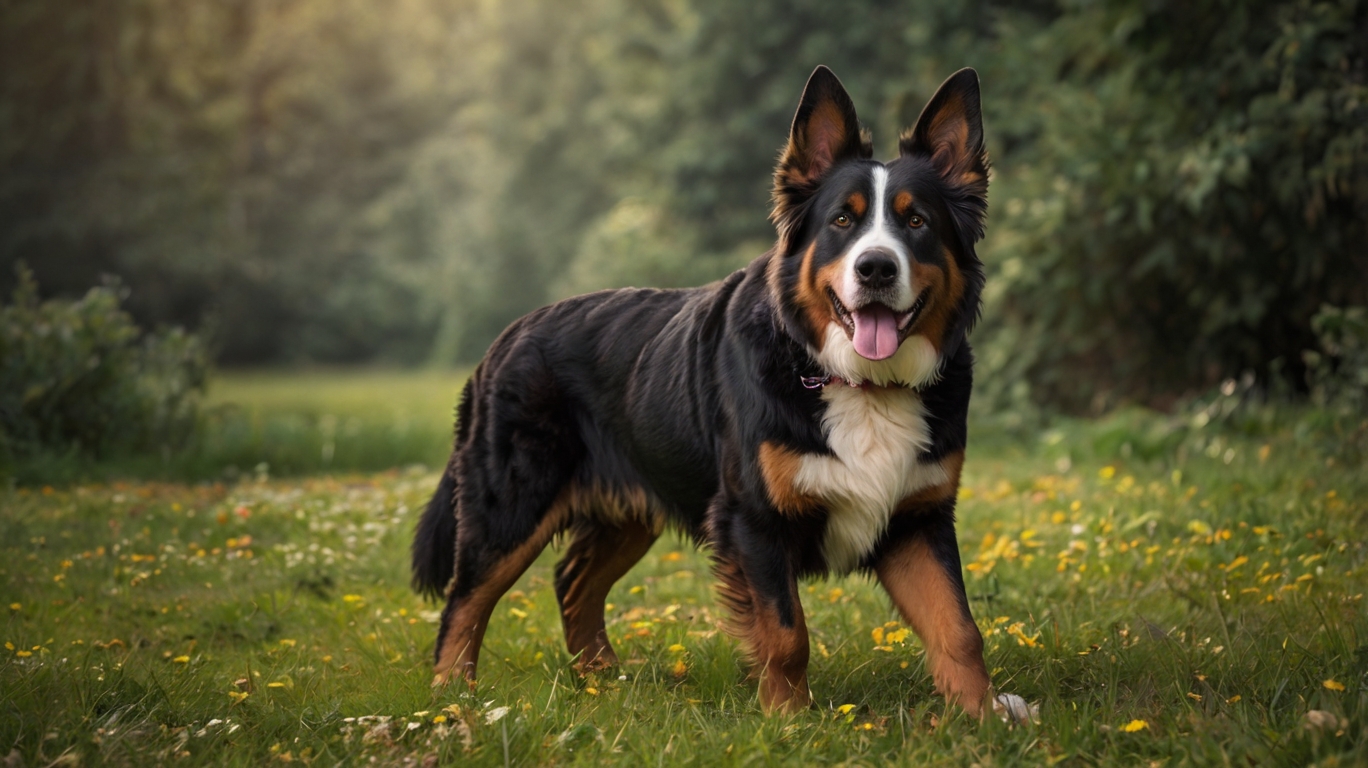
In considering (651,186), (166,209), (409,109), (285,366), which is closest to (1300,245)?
(651,186)

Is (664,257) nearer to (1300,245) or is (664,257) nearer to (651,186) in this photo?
(651,186)

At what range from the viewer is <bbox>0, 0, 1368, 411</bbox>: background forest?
754 cm

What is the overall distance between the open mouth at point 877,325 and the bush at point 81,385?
22.5ft

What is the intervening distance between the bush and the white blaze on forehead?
22.7ft

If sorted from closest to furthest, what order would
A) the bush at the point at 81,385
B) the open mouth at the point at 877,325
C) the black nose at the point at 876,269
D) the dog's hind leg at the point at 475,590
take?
1. the black nose at the point at 876,269
2. the open mouth at the point at 877,325
3. the dog's hind leg at the point at 475,590
4. the bush at the point at 81,385

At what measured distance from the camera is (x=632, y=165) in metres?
22.5

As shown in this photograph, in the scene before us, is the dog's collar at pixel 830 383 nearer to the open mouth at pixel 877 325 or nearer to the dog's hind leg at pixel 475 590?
the open mouth at pixel 877 325

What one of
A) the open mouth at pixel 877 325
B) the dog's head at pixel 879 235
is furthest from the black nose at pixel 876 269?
the open mouth at pixel 877 325

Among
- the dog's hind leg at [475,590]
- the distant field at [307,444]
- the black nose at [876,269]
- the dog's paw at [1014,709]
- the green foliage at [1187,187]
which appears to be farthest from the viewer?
the distant field at [307,444]

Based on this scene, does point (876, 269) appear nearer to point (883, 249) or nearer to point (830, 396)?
point (883, 249)

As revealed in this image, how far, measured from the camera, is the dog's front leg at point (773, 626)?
139 inches

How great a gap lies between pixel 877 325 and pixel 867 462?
0.44 meters

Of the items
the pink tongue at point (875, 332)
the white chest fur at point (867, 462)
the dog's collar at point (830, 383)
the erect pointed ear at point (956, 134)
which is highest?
the erect pointed ear at point (956, 134)

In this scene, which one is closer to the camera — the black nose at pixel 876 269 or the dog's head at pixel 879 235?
the black nose at pixel 876 269
